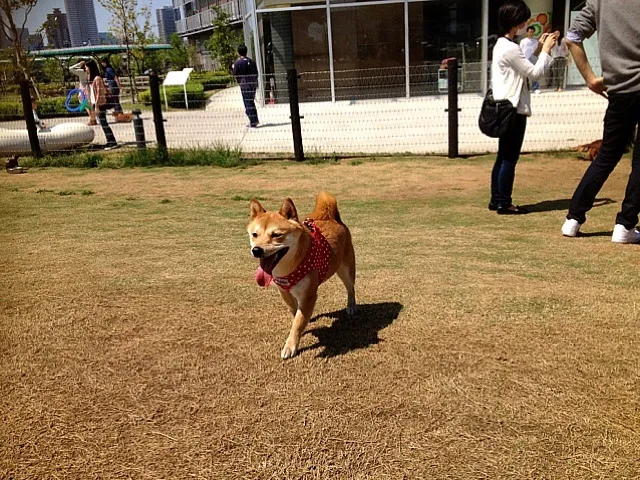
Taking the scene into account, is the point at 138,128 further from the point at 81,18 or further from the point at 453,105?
the point at 453,105

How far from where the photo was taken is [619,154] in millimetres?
4344

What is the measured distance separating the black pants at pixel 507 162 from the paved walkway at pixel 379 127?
4.16 meters

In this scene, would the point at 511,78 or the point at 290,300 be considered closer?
the point at 290,300

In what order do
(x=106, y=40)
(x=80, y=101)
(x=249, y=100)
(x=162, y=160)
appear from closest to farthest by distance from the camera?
(x=162, y=160)
(x=249, y=100)
(x=80, y=101)
(x=106, y=40)

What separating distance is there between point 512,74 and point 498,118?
0.41m

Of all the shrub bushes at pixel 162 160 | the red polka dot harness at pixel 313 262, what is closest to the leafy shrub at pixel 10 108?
the shrub bushes at pixel 162 160

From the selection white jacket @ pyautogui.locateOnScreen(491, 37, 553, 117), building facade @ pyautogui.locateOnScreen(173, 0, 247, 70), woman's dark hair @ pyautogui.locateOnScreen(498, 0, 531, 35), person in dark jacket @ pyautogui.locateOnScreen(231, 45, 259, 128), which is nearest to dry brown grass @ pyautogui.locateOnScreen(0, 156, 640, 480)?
white jacket @ pyautogui.locateOnScreen(491, 37, 553, 117)

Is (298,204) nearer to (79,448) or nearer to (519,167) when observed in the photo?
(519,167)

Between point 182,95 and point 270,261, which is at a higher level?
point 182,95

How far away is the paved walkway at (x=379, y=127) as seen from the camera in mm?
10672

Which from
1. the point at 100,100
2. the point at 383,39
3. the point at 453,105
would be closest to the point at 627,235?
the point at 453,105

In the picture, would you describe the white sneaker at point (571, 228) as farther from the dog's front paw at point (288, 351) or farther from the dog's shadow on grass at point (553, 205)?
the dog's front paw at point (288, 351)

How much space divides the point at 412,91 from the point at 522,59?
41.2 feet

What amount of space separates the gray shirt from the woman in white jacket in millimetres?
689
